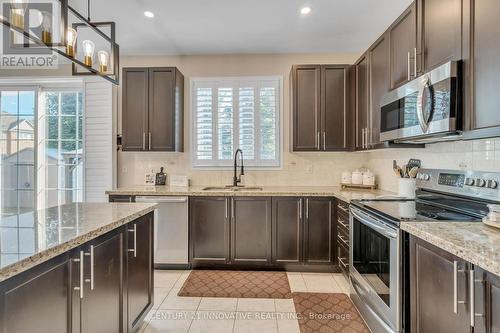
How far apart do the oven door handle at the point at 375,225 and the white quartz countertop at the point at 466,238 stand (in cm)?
12

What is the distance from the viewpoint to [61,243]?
46.1 inches

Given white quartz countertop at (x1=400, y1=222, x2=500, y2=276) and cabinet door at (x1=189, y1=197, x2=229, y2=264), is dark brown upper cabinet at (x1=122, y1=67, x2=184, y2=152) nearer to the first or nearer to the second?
cabinet door at (x1=189, y1=197, x2=229, y2=264)

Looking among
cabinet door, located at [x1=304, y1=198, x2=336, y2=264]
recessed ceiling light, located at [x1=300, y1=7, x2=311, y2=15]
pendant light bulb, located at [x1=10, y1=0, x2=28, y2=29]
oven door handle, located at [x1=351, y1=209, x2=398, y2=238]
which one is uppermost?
recessed ceiling light, located at [x1=300, y1=7, x2=311, y2=15]

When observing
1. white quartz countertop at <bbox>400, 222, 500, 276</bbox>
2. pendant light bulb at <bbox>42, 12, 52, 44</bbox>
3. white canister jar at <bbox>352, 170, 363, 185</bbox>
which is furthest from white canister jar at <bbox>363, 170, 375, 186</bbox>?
pendant light bulb at <bbox>42, 12, 52, 44</bbox>

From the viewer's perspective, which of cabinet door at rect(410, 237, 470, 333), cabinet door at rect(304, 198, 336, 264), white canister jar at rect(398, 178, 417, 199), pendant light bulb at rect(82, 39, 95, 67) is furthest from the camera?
cabinet door at rect(304, 198, 336, 264)

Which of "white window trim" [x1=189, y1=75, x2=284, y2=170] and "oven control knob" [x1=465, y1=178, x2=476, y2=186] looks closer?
"oven control knob" [x1=465, y1=178, x2=476, y2=186]

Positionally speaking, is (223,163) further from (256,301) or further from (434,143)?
(434,143)

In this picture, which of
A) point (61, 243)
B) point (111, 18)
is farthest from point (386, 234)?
point (111, 18)

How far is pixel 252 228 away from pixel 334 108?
180cm

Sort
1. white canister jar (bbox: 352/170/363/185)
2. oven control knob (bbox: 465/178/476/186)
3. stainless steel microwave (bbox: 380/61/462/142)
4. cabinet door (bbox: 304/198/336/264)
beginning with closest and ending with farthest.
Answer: stainless steel microwave (bbox: 380/61/462/142), oven control knob (bbox: 465/178/476/186), cabinet door (bbox: 304/198/336/264), white canister jar (bbox: 352/170/363/185)

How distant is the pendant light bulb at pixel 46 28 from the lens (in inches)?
63.5

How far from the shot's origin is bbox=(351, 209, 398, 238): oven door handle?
1.69m

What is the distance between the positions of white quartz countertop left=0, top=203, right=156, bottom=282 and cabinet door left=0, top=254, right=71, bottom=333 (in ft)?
0.20

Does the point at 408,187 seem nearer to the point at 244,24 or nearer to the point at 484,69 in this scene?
the point at 484,69
